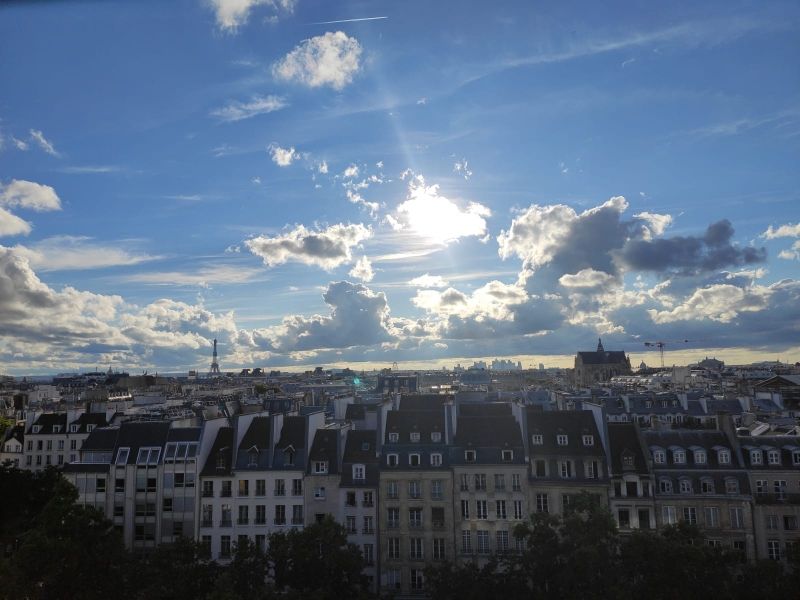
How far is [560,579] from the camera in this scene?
141 feet

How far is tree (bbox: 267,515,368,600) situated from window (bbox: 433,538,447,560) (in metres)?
16.0

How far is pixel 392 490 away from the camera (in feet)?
205

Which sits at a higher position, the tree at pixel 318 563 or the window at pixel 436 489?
the window at pixel 436 489

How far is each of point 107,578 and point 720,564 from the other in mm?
39789

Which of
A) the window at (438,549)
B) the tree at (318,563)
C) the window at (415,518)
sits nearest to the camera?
the tree at (318,563)

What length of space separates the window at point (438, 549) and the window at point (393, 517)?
3822 mm

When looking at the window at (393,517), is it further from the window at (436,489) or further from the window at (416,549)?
the window at (436,489)

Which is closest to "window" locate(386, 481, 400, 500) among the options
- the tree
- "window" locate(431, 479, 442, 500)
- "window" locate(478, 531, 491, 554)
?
"window" locate(431, 479, 442, 500)

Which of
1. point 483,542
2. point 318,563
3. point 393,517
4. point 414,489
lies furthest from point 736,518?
point 318,563

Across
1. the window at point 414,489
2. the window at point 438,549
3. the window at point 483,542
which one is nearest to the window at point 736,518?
the window at point 483,542

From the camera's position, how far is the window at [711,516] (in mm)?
57844

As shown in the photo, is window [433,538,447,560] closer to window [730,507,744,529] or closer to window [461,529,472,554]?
window [461,529,472,554]

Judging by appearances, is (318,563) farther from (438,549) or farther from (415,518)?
(438,549)

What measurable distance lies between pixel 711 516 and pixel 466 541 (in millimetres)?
21564
